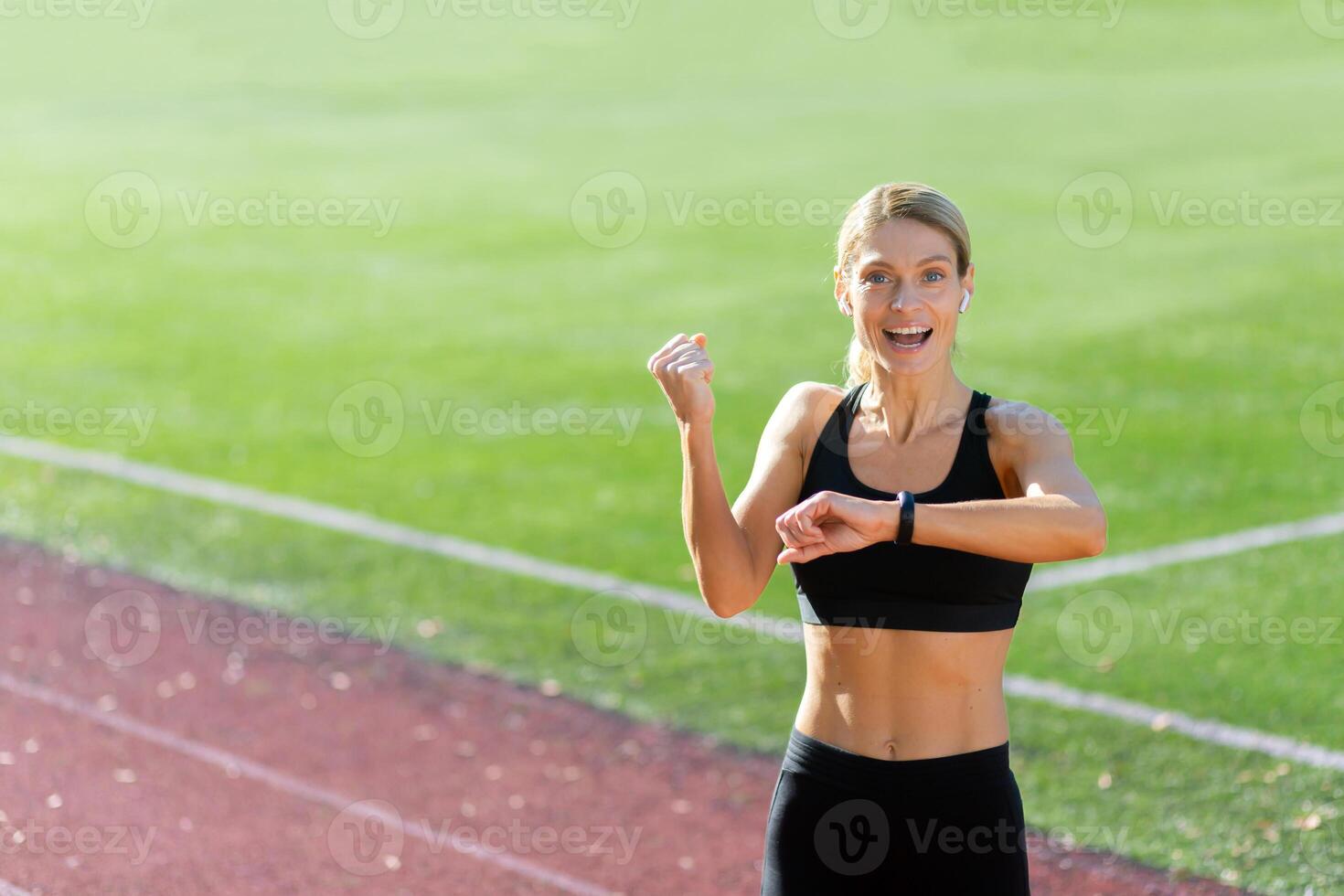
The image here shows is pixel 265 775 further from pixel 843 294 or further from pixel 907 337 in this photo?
pixel 907 337

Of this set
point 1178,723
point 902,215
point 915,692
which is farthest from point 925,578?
point 1178,723

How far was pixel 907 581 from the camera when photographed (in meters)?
3.77

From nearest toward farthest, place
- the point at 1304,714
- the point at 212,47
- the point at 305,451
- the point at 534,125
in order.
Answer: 1. the point at 1304,714
2. the point at 305,451
3. the point at 534,125
4. the point at 212,47

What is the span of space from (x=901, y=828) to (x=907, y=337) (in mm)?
1090

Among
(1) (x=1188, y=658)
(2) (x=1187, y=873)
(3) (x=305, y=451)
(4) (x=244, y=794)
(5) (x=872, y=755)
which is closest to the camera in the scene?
(5) (x=872, y=755)

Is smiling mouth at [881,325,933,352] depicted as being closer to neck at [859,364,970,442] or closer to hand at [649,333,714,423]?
neck at [859,364,970,442]

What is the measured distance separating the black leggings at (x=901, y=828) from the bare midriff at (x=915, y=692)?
0.11ft

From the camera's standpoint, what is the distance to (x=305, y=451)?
1321 cm

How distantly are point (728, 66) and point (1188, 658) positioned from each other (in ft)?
98.9

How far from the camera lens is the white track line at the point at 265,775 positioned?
668 centimetres

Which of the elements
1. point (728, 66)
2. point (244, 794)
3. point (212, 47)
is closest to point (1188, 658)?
point (244, 794)

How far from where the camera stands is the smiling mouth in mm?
3799

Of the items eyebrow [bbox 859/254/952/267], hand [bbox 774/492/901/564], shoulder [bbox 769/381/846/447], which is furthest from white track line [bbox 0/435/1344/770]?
hand [bbox 774/492/901/564]

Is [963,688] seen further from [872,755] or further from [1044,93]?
[1044,93]
